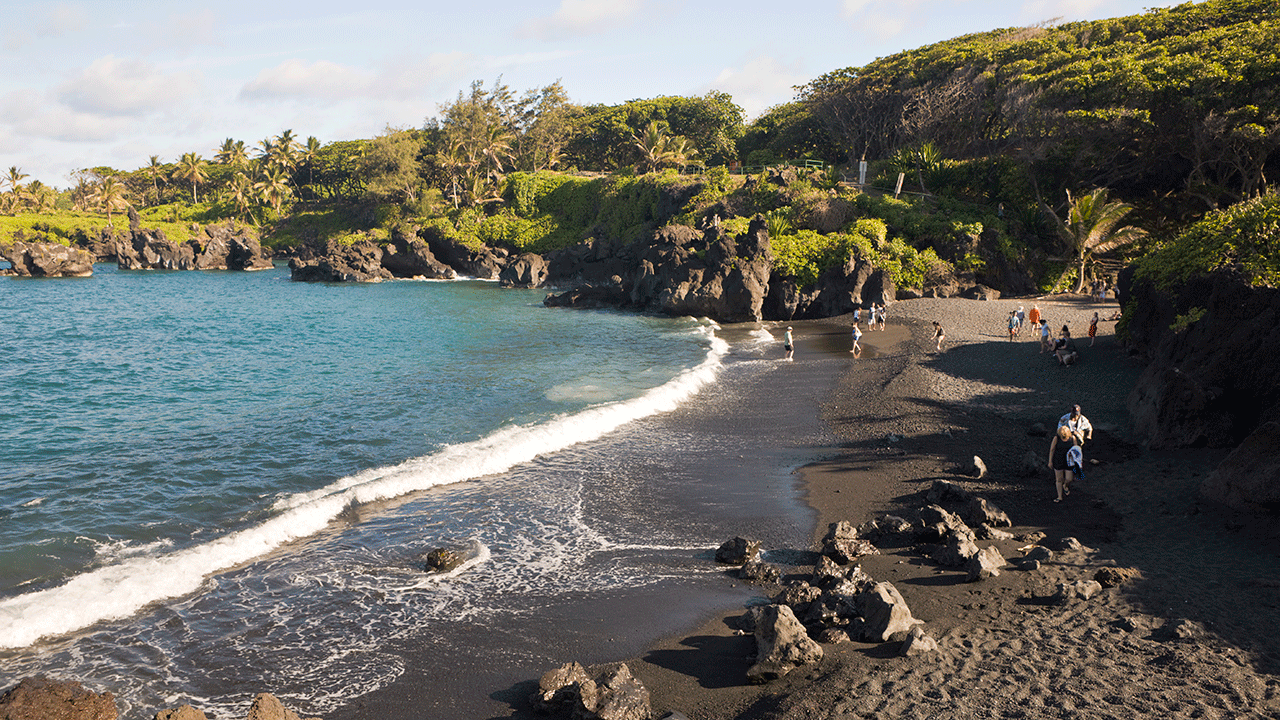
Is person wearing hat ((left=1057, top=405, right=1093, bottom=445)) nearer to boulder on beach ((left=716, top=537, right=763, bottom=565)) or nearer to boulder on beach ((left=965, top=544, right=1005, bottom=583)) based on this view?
boulder on beach ((left=965, top=544, right=1005, bottom=583))

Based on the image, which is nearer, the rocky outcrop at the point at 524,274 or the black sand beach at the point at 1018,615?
the black sand beach at the point at 1018,615

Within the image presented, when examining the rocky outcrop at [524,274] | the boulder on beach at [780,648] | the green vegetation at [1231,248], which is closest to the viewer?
the boulder on beach at [780,648]

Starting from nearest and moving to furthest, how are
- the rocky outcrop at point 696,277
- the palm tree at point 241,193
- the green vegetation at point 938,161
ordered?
the green vegetation at point 938,161 → the rocky outcrop at point 696,277 → the palm tree at point 241,193

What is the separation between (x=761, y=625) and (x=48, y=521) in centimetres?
1288

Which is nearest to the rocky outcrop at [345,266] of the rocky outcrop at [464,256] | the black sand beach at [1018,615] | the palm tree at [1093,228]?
the rocky outcrop at [464,256]

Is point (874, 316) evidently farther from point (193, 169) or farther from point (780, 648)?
point (193, 169)

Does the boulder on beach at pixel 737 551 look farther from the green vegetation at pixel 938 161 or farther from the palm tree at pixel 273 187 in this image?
the palm tree at pixel 273 187

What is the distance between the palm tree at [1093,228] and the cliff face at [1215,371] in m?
23.6

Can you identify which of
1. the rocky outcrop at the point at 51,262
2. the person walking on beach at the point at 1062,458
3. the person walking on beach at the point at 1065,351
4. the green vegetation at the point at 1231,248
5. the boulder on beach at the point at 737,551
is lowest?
the boulder on beach at the point at 737,551

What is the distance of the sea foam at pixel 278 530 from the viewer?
9.73m

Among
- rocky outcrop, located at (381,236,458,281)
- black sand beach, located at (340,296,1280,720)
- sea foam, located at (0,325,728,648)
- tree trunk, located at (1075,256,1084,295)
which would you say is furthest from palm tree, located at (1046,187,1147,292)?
rocky outcrop, located at (381,236,458,281)

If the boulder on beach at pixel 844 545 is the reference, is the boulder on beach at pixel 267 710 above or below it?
below

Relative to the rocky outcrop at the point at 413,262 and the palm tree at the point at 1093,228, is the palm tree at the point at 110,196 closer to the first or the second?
the rocky outcrop at the point at 413,262

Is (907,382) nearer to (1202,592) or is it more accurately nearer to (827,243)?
(1202,592)
